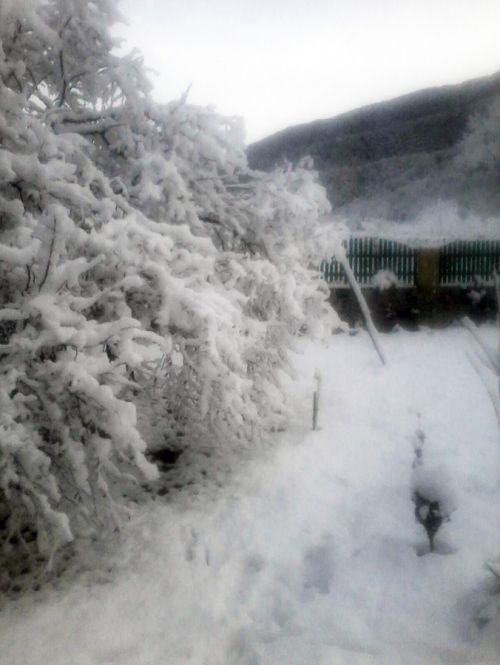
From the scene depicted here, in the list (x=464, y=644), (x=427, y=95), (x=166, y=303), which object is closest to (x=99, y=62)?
(x=166, y=303)

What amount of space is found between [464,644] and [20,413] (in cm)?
301

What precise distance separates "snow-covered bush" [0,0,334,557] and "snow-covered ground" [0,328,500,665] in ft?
1.87

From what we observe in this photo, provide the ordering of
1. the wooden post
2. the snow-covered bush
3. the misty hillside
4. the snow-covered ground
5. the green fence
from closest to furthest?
the snow-covered bush → the snow-covered ground → the wooden post → the green fence → the misty hillside

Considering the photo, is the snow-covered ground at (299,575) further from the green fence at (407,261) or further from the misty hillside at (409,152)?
the misty hillside at (409,152)

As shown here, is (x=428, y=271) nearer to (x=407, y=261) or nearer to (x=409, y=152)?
(x=407, y=261)

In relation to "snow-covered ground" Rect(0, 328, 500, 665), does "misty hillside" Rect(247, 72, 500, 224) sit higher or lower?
higher

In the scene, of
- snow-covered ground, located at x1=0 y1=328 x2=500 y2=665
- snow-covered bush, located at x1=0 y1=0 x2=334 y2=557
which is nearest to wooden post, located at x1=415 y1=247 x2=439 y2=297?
snow-covered ground, located at x1=0 y1=328 x2=500 y2=665

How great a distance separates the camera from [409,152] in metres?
27.8

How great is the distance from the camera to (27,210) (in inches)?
144

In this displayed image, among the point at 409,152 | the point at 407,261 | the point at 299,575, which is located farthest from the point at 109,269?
the point at 409,152

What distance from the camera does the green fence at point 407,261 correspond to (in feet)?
42.9

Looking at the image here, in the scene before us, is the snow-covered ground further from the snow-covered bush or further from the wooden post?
the wooden post

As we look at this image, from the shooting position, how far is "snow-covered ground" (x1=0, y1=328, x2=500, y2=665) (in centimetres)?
316

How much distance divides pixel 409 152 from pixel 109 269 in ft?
90.7
